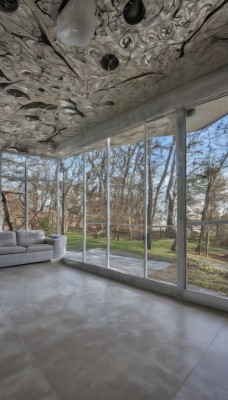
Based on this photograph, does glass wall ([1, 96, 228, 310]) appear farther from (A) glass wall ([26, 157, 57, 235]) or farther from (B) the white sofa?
(B) the white sofa

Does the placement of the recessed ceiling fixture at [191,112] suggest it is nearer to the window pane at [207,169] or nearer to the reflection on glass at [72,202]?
the window pane at [207,169]

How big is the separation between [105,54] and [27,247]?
4909 millimetres

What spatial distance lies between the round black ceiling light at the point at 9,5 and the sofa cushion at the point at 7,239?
5.06 meters

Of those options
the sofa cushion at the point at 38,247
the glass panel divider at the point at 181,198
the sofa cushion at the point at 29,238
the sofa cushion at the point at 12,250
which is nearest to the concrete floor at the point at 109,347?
the glass panel divider at the point at 181,198

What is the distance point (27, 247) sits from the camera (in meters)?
5.92

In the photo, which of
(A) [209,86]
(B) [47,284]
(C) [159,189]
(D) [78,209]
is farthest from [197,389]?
(D) [78,209]

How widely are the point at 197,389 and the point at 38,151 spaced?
6743mm

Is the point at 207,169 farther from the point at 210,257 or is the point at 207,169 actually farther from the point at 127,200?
the point at 127,200

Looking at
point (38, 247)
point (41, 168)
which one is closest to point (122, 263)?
point (38, 247)

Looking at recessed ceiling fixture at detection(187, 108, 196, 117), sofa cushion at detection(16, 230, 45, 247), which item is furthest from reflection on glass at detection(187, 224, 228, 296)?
sofa cushion at detection(16, 230, 45, 247)

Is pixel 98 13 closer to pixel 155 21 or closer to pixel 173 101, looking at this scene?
pixel 155 21

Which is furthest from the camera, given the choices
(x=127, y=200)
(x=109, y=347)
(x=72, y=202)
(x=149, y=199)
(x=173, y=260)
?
(x=72, y=202)

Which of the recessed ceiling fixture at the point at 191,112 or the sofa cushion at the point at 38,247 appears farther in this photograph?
the sofa cushion at the point at 38,247

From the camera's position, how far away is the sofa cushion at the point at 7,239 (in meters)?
5.88
